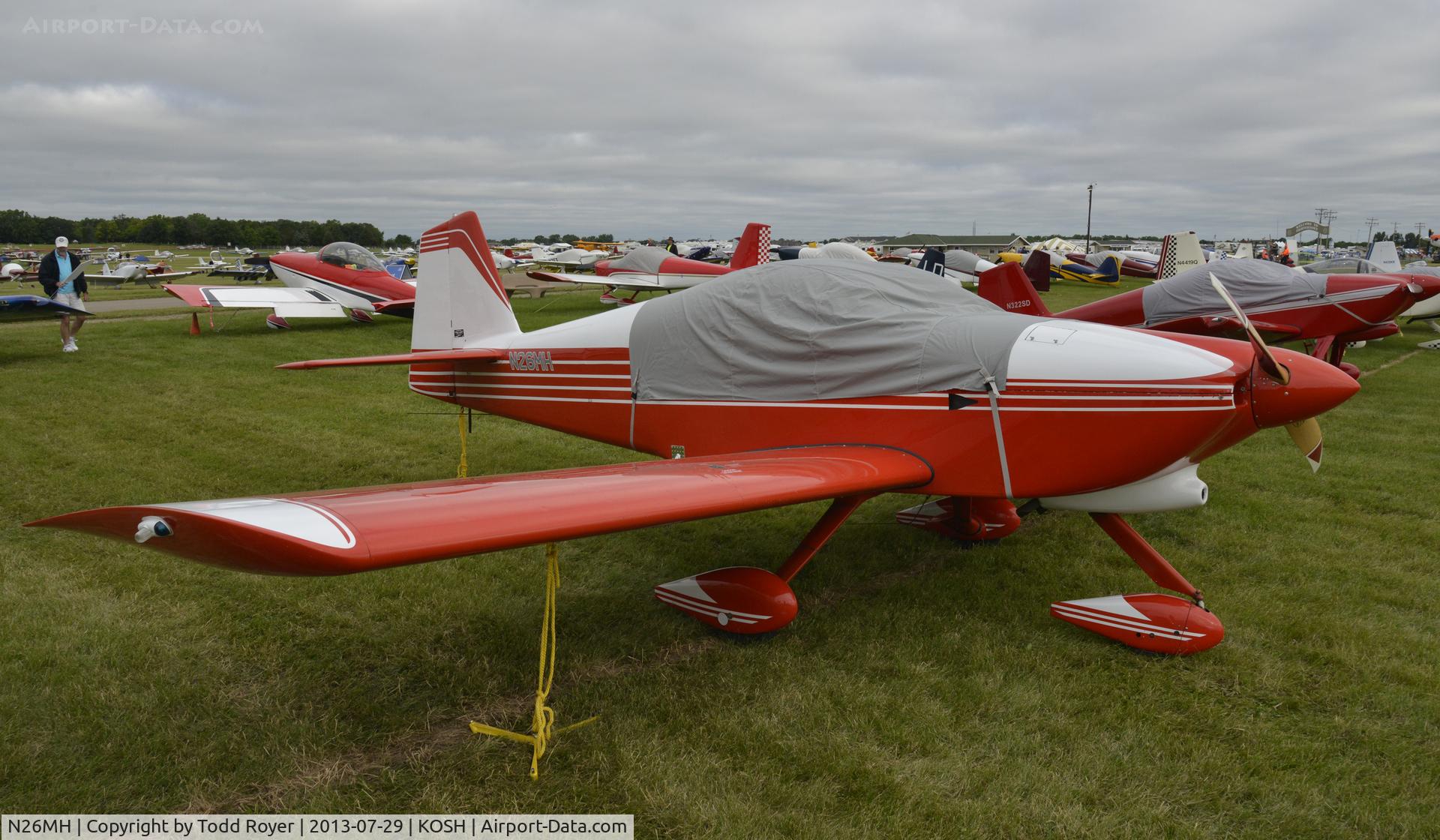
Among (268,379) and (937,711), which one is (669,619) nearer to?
(937,711)

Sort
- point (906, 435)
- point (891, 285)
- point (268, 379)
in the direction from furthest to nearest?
1. point (268, 379)
2. point (891, 285)
3. point (906, 435)

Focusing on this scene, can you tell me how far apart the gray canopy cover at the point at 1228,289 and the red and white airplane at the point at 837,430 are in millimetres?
7208

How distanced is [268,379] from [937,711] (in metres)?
10.1

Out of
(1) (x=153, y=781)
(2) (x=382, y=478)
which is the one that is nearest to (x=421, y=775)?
(1) (x=153, y=781)

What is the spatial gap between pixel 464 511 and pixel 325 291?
1627cm

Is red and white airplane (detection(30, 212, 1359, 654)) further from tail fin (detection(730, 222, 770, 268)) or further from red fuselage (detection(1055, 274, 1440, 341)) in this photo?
tail fin (detection(730, 222, 770, 268))

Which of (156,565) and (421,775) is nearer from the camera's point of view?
(421,775)

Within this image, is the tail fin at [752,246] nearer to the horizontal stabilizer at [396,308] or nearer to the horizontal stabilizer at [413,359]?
the horizontal stabilizer at [396,308]

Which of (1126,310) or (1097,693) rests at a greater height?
(1126,310)

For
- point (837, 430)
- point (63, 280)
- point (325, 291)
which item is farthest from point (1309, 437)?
point (325, 291)

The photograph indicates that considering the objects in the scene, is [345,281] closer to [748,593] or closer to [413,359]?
[413,359]

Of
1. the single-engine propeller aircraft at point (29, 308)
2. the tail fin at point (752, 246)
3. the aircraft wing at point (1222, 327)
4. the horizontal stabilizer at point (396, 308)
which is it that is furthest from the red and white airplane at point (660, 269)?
the single-engine propeller aircraft at point (29, 308)

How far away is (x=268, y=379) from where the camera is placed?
10391 mm

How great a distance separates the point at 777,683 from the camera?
3486 millimetres
